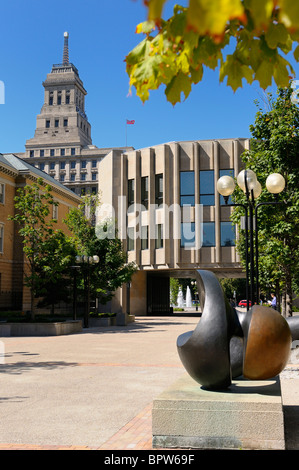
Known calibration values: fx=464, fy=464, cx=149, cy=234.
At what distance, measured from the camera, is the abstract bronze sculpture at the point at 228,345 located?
569 centimetres

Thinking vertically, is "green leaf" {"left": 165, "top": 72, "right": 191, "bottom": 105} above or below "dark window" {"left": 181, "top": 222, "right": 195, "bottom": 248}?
below

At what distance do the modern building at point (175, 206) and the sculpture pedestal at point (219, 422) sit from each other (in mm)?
36661

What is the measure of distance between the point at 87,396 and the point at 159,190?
38201mm

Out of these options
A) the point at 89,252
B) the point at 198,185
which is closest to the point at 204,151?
the point at 198,185

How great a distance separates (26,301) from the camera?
4200cm

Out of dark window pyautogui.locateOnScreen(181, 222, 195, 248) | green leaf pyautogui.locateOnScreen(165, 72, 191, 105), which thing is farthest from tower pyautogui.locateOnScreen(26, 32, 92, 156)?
green leaf pyautogui.locateOnScreen(165, 72, 191, 105)

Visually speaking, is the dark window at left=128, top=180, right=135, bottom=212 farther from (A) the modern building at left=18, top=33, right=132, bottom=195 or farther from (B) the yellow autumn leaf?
(A) the modern building at left=18, top=33, right=132, bottom=195

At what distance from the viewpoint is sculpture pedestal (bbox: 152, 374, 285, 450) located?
199 inches

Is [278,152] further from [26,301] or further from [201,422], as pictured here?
[26,301]

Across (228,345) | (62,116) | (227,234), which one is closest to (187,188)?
(227,234)

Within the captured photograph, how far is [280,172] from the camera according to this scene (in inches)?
623

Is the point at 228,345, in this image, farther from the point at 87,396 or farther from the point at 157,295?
the point at 157,295

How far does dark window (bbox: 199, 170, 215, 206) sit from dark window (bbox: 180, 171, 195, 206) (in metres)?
0.85

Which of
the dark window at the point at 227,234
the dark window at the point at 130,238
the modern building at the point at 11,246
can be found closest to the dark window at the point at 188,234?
the dark window at the point at 227,234
